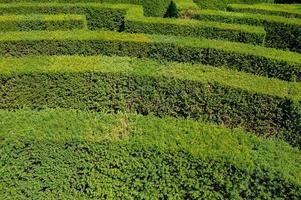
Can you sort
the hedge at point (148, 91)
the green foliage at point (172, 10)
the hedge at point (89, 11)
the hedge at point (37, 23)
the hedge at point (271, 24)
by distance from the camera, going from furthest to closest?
the green foliage at point (172, 10) < the hedge at point (89, 11) < the hedge at point (271, 24) < the hedge at point (37, 23) < the hedge at point (148, 91)

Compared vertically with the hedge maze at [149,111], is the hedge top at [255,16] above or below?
above

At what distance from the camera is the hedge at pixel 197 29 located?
14.2 meters

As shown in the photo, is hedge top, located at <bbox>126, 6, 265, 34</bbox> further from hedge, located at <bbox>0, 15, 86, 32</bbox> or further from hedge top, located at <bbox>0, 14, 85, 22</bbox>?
hedge top, located at <bbox>0, 14, 85, 22</bbox>

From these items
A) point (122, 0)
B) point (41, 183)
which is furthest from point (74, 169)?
point (122, 0)

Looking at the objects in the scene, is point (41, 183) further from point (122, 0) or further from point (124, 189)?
point (122, 0)

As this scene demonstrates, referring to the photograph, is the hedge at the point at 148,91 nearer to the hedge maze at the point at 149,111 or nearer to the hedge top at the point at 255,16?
the hedge maze at the point at 149,111

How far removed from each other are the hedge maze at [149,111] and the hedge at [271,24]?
42mm

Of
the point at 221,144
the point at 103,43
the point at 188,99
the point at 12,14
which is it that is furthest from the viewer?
the point at 12,14

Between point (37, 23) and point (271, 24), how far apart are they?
8.83 m

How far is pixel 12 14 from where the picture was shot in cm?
1608

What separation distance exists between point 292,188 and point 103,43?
7352 millimetres

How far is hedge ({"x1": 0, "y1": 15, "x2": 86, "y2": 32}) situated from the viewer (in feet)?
48.0

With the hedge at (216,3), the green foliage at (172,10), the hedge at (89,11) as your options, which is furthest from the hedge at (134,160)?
the hedge at (216,3)

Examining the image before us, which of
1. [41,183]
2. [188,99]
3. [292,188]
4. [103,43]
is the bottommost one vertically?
[41,183]
